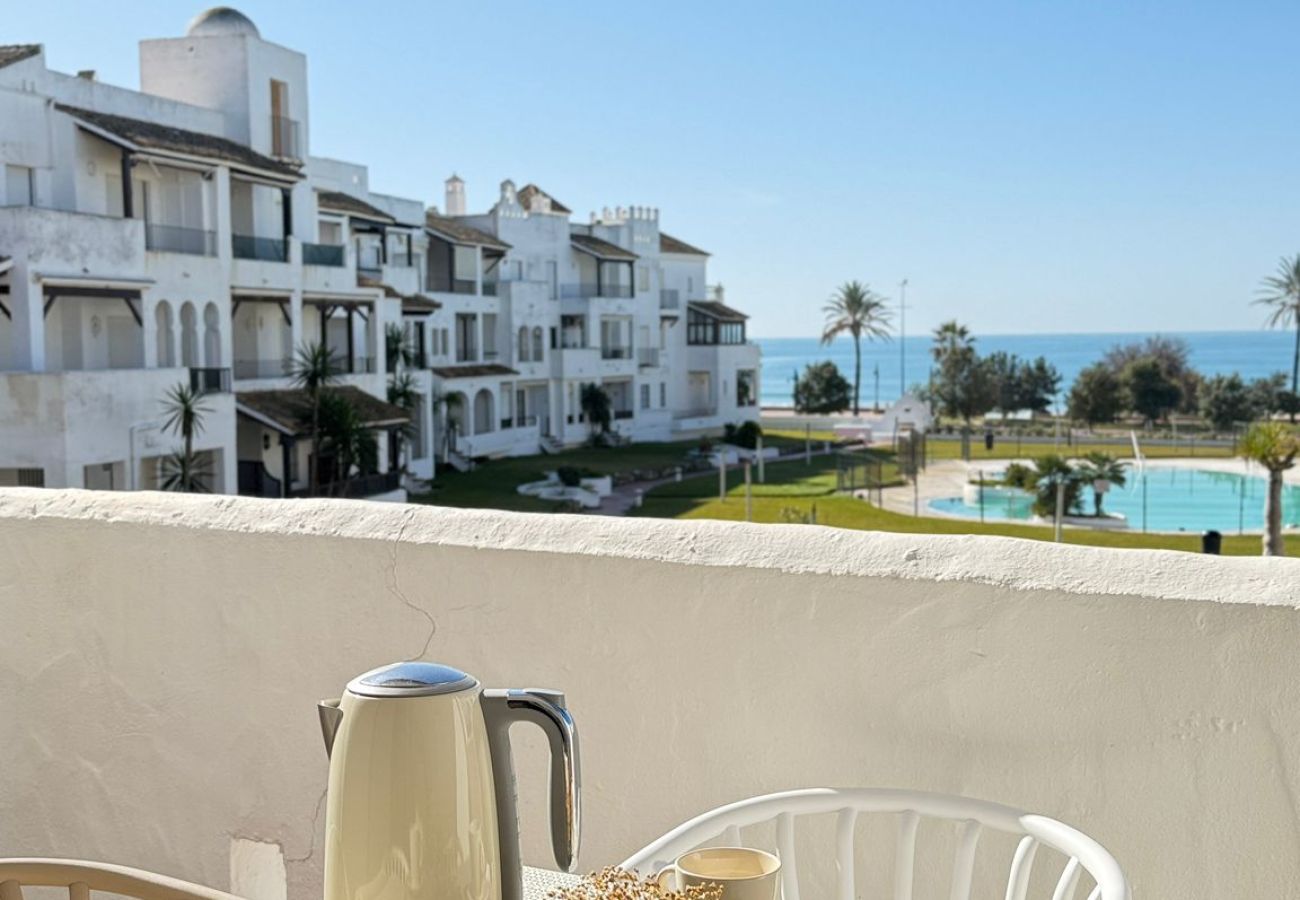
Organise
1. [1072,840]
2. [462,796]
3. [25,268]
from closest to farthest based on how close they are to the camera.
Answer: [462,796] → [1072,840] → [25,268]

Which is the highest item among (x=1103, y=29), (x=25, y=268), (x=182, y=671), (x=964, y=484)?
(x=1103, y=29)

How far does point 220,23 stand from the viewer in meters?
28.9

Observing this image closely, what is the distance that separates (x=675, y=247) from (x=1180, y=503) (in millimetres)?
24382

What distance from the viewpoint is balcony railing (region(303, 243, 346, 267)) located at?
29.2 m

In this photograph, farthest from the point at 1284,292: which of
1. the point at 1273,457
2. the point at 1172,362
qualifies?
the point at 1273,457

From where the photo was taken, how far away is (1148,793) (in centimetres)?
246

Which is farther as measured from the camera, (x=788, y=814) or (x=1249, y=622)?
(x=1249, y=622)

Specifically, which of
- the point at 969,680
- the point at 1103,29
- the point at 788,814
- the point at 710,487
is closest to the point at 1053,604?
the point at 969,680

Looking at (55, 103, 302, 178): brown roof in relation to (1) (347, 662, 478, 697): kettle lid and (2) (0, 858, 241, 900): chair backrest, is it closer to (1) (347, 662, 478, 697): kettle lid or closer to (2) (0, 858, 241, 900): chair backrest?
(2) (0, 858, 241, 900): chair backrest

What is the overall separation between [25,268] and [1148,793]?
2085 centimetres

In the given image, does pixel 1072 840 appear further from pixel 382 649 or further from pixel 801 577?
pixel 382 649

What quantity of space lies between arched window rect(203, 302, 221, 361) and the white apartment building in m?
0.03

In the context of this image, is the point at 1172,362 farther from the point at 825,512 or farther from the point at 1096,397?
the point at 825,512

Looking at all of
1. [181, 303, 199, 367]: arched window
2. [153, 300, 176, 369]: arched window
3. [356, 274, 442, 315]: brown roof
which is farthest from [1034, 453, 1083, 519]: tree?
[153, 300, 176, 369]: arched window
